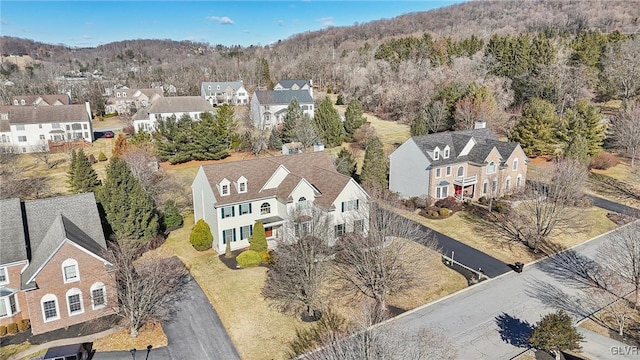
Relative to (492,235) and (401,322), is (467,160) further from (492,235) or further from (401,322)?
(401,322)

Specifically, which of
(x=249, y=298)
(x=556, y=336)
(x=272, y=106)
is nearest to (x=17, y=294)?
(x=249, y=298)

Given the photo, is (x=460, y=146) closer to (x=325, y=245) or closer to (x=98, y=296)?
(x=325, y=245)

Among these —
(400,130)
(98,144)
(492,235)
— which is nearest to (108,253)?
(492,235)

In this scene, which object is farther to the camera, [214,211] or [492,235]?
[492,235]

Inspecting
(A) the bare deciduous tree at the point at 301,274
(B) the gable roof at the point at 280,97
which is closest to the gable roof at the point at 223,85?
(B) the gable roof at the point at 280,97

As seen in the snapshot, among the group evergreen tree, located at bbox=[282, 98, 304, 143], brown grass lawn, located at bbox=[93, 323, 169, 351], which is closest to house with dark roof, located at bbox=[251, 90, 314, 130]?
evergreen tree, located at bbox=[282, 98, 304, 143]

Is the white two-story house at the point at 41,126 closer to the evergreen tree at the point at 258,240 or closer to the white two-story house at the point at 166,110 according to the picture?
the white two-story house at the point at 166,110
